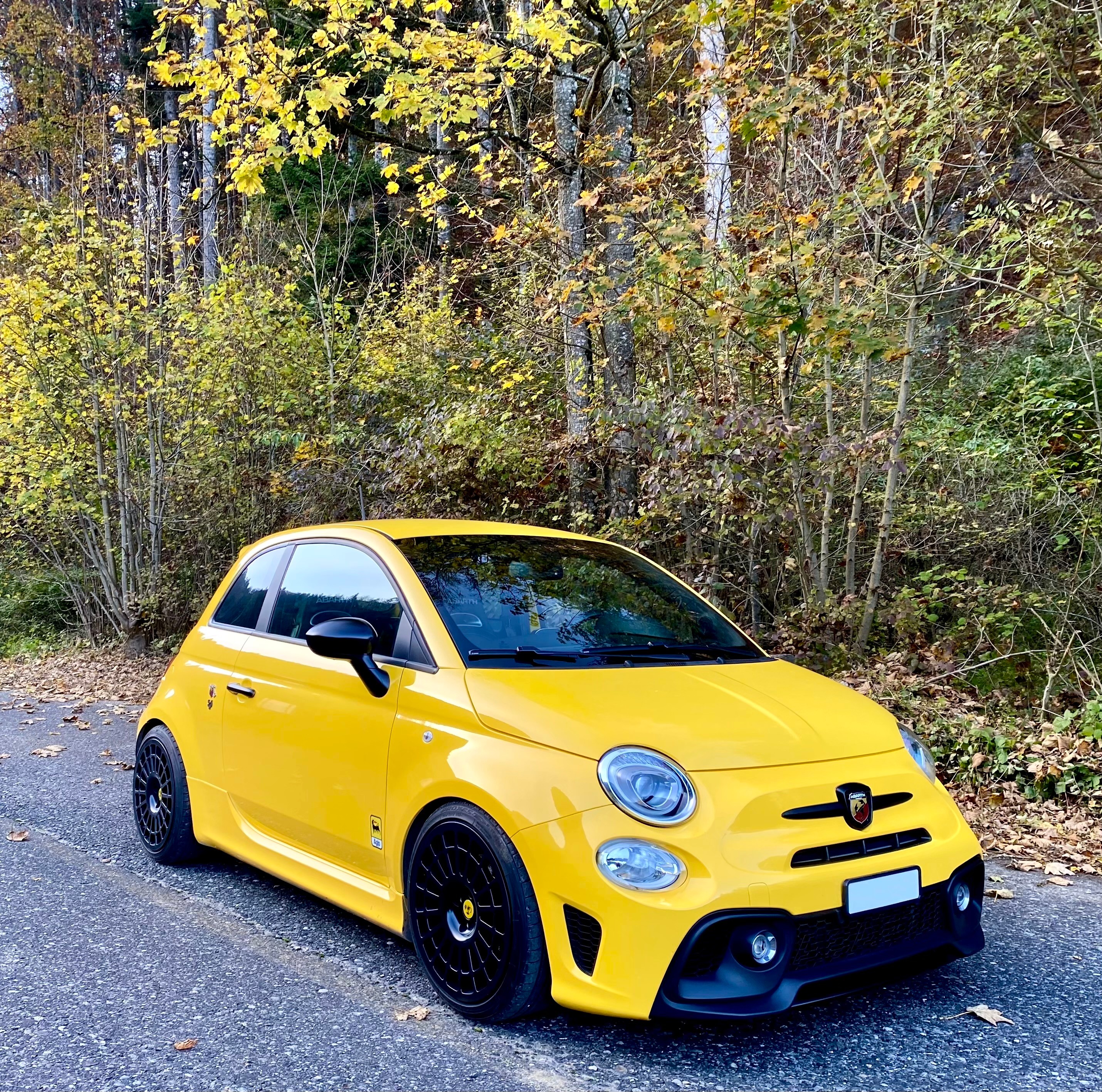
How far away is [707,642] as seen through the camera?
13.9 ft

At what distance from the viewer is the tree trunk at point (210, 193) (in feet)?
47.8

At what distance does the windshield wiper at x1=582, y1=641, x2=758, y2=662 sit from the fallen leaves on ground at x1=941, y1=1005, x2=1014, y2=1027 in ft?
4.82

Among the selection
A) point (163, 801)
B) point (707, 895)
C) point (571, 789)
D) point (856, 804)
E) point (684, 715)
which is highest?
point (684, 715)

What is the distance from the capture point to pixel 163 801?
16.7 feet

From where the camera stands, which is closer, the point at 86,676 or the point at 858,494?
the point at 858,494

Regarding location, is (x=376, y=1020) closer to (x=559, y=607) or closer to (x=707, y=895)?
(x=707, y=895)

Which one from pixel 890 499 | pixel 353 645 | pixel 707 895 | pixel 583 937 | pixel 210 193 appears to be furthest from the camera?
pixel 210 193

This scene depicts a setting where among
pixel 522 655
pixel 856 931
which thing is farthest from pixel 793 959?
pixel 522 655

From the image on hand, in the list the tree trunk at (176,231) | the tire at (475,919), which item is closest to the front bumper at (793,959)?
the tire at (475,919)

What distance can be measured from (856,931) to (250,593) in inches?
127

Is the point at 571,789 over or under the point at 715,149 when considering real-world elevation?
under

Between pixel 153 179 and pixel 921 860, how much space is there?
13733 mm

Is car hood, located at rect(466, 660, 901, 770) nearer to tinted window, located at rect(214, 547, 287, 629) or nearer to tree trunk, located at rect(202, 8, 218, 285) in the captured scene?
tinted window, located at rect(214, 547, 287, 629)

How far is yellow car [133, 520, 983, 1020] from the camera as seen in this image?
2857mm
